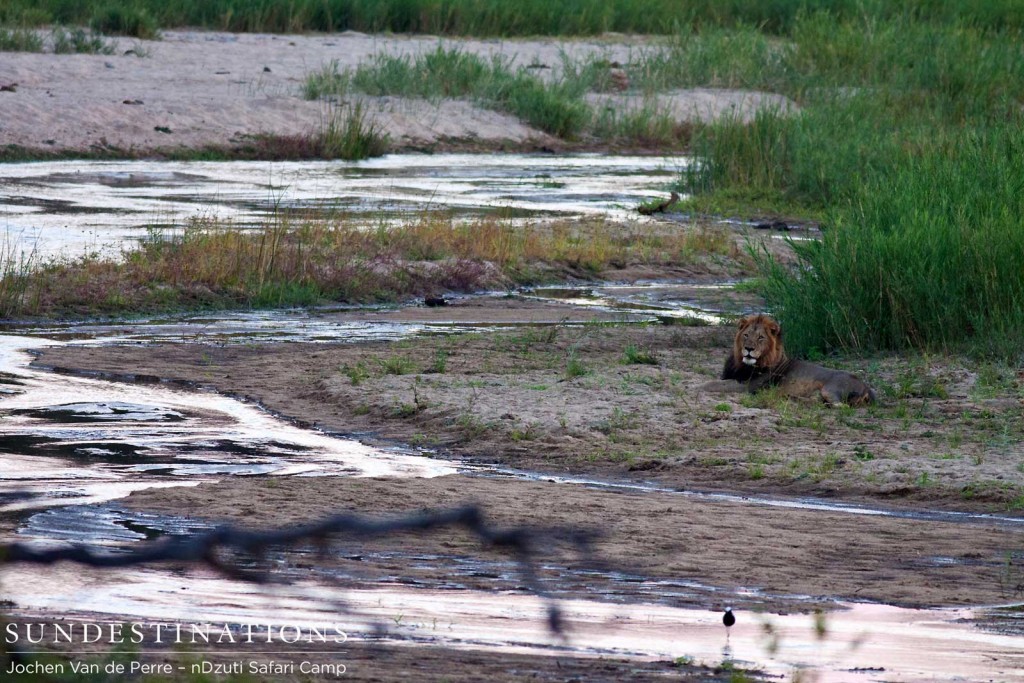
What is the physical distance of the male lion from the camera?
10.6 m

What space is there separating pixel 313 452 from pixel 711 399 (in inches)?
113

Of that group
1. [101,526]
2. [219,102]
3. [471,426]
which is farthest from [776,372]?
[219,102]

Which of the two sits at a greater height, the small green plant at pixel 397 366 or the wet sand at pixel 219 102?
the small green plant at pixel 397 366

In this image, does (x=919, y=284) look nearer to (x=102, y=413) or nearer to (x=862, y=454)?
(x=862, y=454)

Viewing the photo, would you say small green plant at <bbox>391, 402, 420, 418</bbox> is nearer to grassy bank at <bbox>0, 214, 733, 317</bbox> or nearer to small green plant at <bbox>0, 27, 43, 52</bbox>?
grassy bank at <bbox>0, 214, 733, 317</bbox>

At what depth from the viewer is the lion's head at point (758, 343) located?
1088cm

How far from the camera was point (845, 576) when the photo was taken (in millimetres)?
6547

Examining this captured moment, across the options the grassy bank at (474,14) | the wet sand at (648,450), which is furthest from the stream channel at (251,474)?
the grassy bank at (474,14)

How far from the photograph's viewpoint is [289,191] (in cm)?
2283

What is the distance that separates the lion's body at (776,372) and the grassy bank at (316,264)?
5740 millimetres

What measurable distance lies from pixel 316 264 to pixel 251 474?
7.80 meters

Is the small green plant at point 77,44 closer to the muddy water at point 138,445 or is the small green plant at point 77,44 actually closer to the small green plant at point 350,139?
the small green plant at point 350,139

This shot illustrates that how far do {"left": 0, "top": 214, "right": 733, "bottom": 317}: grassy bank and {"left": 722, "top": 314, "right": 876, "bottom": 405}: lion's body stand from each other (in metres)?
5.74

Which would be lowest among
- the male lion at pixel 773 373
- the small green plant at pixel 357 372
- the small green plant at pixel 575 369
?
the small green plant at pixel 357 372
